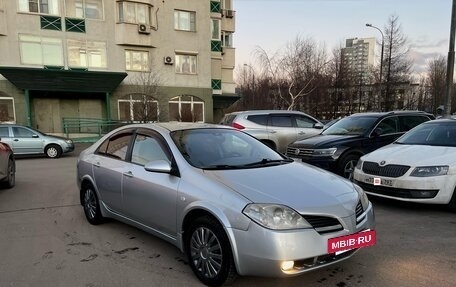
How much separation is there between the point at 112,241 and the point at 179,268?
4.45 ft

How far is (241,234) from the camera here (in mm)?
3303

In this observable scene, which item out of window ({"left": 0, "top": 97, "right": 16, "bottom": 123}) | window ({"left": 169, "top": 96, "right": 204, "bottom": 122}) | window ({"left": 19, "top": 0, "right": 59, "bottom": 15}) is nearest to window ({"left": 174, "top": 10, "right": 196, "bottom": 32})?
window ({"left": 169, "top": 96, "right": 204, "bottom": 122})

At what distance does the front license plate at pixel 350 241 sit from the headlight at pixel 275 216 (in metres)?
0.28

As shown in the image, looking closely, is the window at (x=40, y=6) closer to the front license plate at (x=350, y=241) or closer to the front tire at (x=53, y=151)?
the front tire at (x=53, y=151)

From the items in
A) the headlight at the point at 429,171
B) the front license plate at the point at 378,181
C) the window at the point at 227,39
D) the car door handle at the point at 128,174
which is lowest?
the front license plate at the point at 378,181

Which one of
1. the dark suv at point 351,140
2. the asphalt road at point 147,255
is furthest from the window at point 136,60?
the asphalt road at point 147,255

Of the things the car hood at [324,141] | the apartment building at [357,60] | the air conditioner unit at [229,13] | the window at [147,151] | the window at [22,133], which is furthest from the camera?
the apartment building at [357,60]

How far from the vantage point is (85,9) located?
26422 millimetres

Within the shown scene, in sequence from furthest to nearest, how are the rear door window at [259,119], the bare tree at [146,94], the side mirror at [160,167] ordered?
1. the bare tree at [146,94]
2. the rear door window at [259,119]
3. the side mirror at [160,167]

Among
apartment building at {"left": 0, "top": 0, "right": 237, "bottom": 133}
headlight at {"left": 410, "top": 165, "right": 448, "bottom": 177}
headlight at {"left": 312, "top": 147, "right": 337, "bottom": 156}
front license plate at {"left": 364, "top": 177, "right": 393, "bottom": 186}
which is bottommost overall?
front license plate at {"left": 364, "top": 177, "right": 393, "bottom": 186}

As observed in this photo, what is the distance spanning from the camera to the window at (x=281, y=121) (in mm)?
12211

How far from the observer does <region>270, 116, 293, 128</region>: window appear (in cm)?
1221

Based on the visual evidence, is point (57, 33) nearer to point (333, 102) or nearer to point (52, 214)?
point (52, 214)

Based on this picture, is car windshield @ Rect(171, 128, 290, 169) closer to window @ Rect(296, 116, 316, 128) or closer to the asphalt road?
the asphalt road
